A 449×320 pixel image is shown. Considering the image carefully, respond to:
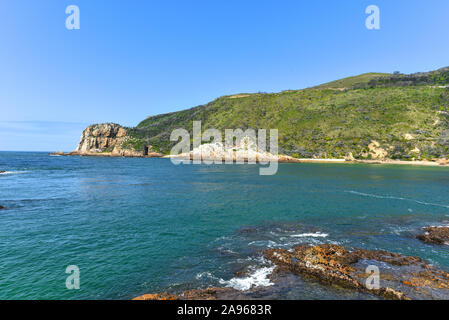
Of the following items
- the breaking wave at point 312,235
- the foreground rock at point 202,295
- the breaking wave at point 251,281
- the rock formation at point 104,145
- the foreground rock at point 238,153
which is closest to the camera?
the foreground rock at point 202,295

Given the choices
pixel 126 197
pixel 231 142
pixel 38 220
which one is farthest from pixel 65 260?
pixel 231 142

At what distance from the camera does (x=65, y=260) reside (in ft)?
50.9

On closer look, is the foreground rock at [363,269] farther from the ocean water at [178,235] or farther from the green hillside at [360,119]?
the green hillside at [360,119]

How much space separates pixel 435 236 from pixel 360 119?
140m

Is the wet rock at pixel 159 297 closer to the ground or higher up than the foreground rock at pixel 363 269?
higher up

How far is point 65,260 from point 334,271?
57.5 ft

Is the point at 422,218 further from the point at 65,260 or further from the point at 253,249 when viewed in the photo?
the point at 65,260

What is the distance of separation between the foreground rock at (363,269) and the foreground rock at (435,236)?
5.87 meters

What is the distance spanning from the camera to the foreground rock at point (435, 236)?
1903 cm

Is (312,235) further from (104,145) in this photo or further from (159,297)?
(104,145)

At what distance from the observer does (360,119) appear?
457ft

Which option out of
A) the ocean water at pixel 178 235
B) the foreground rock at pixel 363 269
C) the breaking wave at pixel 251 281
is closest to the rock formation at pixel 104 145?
the ocean water at pixel 178 235

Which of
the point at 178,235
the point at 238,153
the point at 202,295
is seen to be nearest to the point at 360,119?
the point at 238,153

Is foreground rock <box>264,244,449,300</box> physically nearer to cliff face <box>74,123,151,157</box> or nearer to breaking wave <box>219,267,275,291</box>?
breaking wave <box>219,267,275,291</box>
